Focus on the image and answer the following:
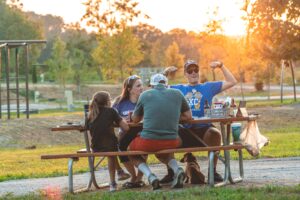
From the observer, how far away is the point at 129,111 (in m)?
11.7

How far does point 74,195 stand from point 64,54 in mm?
50488

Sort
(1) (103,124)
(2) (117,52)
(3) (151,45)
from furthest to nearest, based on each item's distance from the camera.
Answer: (3) (151,45) → (2) (117,52) → (1) (103,124)

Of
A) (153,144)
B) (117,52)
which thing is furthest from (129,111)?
(117,52)

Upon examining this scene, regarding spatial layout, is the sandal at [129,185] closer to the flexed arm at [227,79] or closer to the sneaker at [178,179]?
the sneaker at [178,179]

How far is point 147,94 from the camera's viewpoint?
10930 mm

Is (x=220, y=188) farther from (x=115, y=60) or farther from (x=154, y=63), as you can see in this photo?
(x=154, y=63)

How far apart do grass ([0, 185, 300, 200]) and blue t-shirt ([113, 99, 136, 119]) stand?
1.49 m

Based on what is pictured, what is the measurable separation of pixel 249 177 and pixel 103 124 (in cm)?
221

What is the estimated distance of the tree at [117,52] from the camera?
5209 cm

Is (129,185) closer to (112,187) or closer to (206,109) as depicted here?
(112,187)

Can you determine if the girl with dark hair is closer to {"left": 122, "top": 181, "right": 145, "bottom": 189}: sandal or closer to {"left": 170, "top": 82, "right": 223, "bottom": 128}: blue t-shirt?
{"left": 122, "top": 181, "right": 145, "bottom": 189}: sandal

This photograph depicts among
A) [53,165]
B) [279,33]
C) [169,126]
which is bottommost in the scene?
[53,165]

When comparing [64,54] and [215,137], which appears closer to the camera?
[215,137]

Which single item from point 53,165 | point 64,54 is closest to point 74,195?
point 53,165
